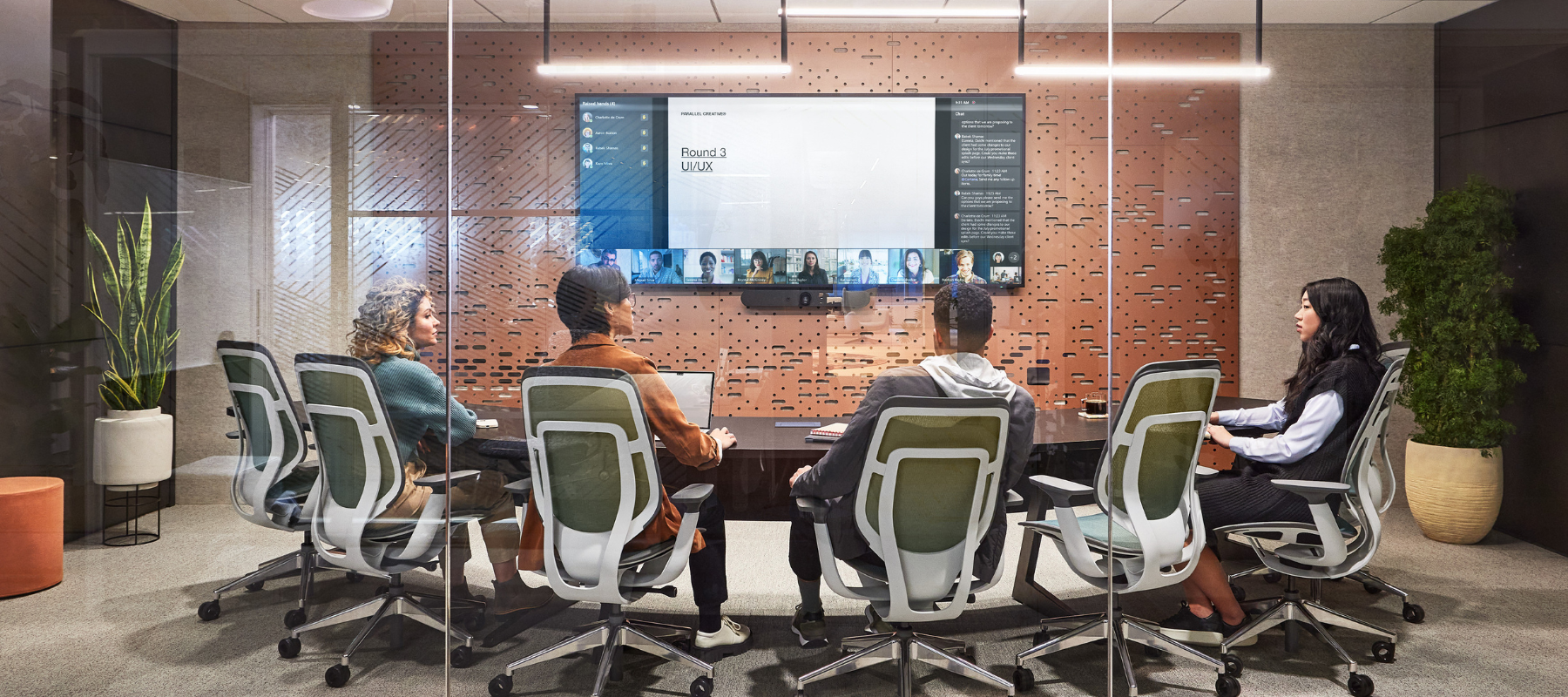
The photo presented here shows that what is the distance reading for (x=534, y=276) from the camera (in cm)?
275

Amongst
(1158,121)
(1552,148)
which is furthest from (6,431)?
(1552,148)

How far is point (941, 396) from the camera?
2.50 m

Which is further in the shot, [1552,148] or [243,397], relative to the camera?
[1552,148]

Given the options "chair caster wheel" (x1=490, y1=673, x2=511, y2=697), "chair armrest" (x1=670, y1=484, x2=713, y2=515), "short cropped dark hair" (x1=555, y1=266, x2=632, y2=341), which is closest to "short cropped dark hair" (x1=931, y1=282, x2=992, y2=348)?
"chair armrest" (x1=670, y1=484, x2=713, y2=515)

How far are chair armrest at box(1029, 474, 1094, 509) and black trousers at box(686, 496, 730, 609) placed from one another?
112 cm

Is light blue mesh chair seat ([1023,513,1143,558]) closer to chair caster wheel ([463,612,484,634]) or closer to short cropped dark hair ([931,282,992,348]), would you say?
short cropped dark hair ([931,282,992,348])

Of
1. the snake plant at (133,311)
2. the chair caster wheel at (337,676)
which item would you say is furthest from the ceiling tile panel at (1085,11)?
the chair caster wheel at (337,676)

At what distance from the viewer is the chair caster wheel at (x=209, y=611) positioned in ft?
9.44

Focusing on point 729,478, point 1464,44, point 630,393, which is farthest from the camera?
point 1464,44

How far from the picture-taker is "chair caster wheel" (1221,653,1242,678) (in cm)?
280

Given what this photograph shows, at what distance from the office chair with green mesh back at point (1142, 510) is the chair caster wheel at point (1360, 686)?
0.42 m

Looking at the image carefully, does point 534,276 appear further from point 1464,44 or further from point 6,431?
point 1464,44

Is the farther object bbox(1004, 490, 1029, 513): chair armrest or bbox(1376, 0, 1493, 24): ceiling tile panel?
bbox(1376, 0, 1493, 24): ceiling tile panel

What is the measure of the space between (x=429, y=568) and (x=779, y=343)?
5.08 feet
